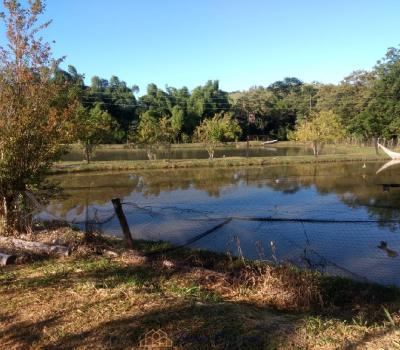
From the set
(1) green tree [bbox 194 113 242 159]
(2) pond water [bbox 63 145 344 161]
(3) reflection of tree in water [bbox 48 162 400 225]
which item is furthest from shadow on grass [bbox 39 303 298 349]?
(2) pond water [bbox 63 145 344 161]

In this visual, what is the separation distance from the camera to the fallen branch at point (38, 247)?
822 cm

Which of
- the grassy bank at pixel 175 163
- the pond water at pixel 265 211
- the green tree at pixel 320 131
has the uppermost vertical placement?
the green tree at pixel 320 131

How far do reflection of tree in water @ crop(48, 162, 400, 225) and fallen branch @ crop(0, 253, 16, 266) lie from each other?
7.55 m

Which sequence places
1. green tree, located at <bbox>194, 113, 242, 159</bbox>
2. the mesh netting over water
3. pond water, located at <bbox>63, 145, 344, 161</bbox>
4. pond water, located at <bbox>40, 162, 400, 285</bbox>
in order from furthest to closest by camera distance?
1. pond water, located at <bbox>63, 145, 344, 161</bbox>
2. green tree, located at <bbox>194, 113, 242, 159</bbox>
3. pond water, located at <bbox>40, 162, 400, 285</bbox>
4. the mesh netting over water

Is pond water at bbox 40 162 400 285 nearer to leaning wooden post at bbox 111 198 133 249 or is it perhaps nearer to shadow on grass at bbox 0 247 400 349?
leaning wooden post at bbox 111 198 133 249

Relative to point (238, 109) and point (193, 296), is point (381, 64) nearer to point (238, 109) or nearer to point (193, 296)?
point (238, 109)

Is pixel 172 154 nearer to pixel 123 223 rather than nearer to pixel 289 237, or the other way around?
pixel 289 237

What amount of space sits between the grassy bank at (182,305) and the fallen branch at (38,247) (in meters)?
0.25

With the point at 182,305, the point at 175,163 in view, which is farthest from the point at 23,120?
the point at 175,163

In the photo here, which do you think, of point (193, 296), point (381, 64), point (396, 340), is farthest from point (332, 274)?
point (381, 64)

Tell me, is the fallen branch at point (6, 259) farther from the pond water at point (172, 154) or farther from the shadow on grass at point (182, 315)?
the pond water at point (172, 154)

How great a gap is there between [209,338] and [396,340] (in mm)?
1736

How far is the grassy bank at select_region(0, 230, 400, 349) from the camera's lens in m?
4.35

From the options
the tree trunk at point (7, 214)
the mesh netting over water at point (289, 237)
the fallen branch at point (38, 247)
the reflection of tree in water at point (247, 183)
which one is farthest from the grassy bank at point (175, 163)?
the fallen branch at point (38, 247)
